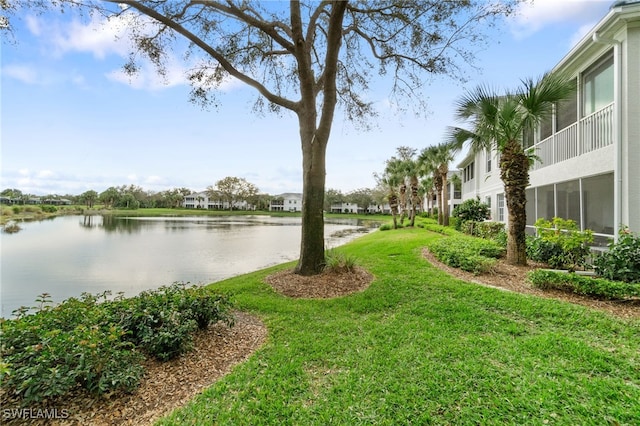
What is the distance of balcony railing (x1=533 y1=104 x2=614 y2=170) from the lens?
7352 millimetres

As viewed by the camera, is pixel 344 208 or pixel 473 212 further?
pixel 344 208

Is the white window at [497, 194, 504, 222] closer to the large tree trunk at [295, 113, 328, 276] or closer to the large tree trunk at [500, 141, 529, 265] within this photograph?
the large tree trunk at [500, 141, 529, 265]

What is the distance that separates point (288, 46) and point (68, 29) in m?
4.95

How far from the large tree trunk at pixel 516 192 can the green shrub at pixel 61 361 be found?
9.13 m

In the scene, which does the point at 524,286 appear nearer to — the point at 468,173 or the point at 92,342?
the point at 92,342

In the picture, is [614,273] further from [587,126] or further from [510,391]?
[510,391]

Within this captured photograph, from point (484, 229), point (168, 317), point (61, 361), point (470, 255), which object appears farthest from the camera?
point (484, 229)

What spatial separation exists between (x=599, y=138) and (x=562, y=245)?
3.04 m

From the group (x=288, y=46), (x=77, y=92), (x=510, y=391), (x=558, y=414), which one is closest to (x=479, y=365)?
(x=510, y=391)

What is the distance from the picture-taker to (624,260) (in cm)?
598

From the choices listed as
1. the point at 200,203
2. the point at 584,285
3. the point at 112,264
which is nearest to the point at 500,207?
the point at 584,285

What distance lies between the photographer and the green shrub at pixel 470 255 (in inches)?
311

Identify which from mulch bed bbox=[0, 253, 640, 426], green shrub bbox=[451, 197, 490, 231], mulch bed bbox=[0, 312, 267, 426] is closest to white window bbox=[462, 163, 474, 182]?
green shrub bbox=[451, 197, 490, 231]

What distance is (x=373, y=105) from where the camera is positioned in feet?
35.0
